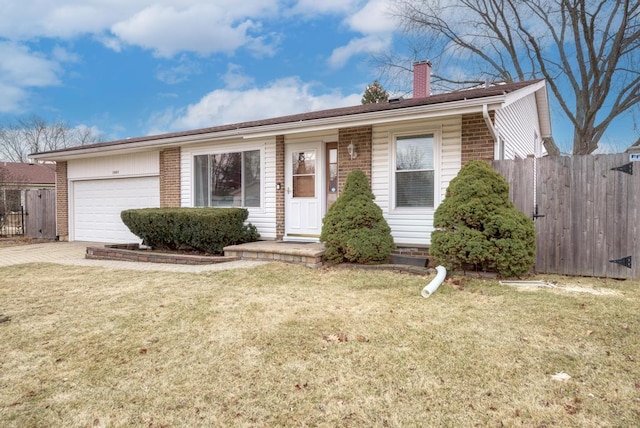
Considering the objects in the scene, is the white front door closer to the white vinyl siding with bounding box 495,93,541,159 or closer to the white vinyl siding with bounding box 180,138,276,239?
the white vinyl siding with bounding box 180,138,276,239

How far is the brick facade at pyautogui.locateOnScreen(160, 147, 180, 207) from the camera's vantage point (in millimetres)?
10891

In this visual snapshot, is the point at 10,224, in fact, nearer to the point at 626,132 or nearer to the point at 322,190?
the point at 322,190

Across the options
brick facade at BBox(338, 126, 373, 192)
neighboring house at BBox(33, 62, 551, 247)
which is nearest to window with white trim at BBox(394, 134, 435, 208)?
neighboring house at BBox(33, 62, 551, 247)

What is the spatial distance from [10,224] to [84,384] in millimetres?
17312

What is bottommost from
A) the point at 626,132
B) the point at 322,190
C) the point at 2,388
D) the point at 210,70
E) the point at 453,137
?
the point at 2,388

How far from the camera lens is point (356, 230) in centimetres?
705

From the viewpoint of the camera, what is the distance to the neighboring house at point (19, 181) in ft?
51.1

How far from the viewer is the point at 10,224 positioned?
16.2m

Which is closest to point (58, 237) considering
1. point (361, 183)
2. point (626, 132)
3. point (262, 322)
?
point (361, 183)

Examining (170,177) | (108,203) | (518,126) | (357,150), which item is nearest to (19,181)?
(108,203)

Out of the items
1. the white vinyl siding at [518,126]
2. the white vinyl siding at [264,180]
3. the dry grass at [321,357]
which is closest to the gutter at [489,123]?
the white vinyl siding at [518,126]

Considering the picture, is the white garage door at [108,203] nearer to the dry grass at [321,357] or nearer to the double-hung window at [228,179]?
the double-hung window at [228,179]

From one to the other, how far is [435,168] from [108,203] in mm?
10137

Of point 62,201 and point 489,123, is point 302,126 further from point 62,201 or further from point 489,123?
point 62,201
